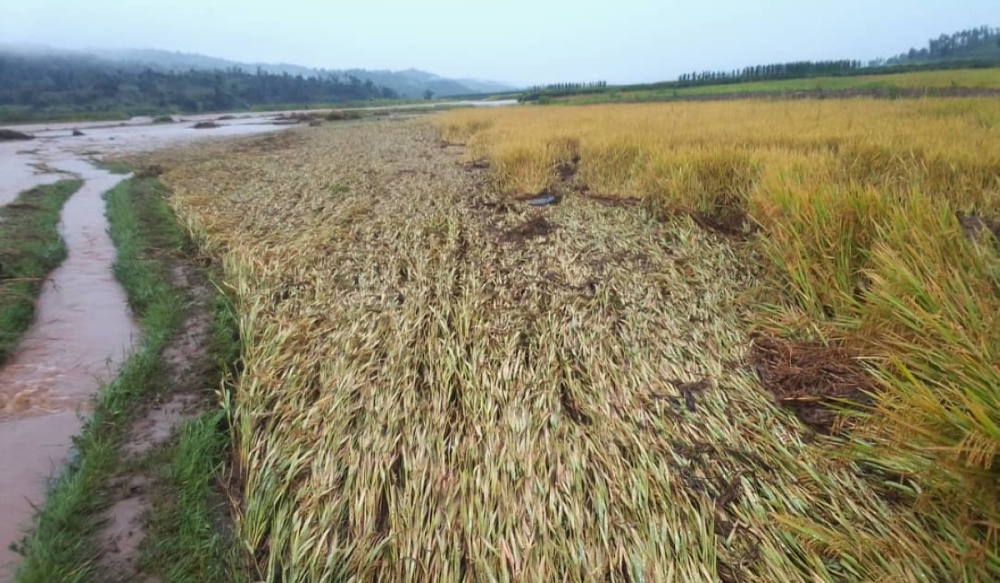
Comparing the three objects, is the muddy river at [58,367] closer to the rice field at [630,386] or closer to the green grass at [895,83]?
the rice field at [630,386]

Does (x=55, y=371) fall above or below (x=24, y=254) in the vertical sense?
below

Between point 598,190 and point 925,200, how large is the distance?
4.37 m

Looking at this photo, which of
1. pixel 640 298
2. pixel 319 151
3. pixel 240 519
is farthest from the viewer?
pixel 319 151

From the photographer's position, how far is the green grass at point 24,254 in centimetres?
393

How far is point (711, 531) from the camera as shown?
6.29 feet

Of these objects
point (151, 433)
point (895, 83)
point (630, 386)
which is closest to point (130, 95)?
point (895, 83)

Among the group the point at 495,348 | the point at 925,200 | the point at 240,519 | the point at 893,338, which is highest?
the point at 925,200

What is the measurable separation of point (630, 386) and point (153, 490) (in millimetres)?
2431

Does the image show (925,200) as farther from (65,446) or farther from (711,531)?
(65,446)

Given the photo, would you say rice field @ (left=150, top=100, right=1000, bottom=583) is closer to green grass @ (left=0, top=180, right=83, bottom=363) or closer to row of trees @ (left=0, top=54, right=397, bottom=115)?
green grass @ (left=0, top=180, right=83, bottom=363)

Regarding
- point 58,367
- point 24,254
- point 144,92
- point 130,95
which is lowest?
point 58,367

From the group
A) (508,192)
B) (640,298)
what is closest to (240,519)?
(640,298)

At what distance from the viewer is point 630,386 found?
284 cm

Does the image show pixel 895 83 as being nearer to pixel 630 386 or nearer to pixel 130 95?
pixel 630 386
